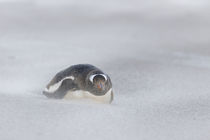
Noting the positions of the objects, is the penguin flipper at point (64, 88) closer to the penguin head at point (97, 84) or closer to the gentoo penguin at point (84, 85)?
the gentoo penguin at point (84, 85)

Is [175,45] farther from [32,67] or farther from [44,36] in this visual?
[32,67]

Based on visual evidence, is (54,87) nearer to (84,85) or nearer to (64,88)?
(64,88)

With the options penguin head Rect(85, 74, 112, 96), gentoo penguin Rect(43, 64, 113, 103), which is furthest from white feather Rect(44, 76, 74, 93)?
penguin head Rect(85, 74, 112, 96)

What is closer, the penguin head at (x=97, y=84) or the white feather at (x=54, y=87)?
the penguin head at (x=97, y=84)

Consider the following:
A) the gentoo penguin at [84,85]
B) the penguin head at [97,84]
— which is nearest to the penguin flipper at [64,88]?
the gentoo penguin at [84,85]

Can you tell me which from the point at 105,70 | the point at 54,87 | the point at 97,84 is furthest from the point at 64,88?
the point at 105,70

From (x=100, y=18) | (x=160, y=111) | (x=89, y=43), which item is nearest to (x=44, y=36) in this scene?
(x=89, y=43)

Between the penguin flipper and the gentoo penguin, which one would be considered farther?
the penguin flipper

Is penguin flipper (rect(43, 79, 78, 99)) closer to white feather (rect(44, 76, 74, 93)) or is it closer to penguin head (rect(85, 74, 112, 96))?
white feather (rect(44, 76, 74, 93))
